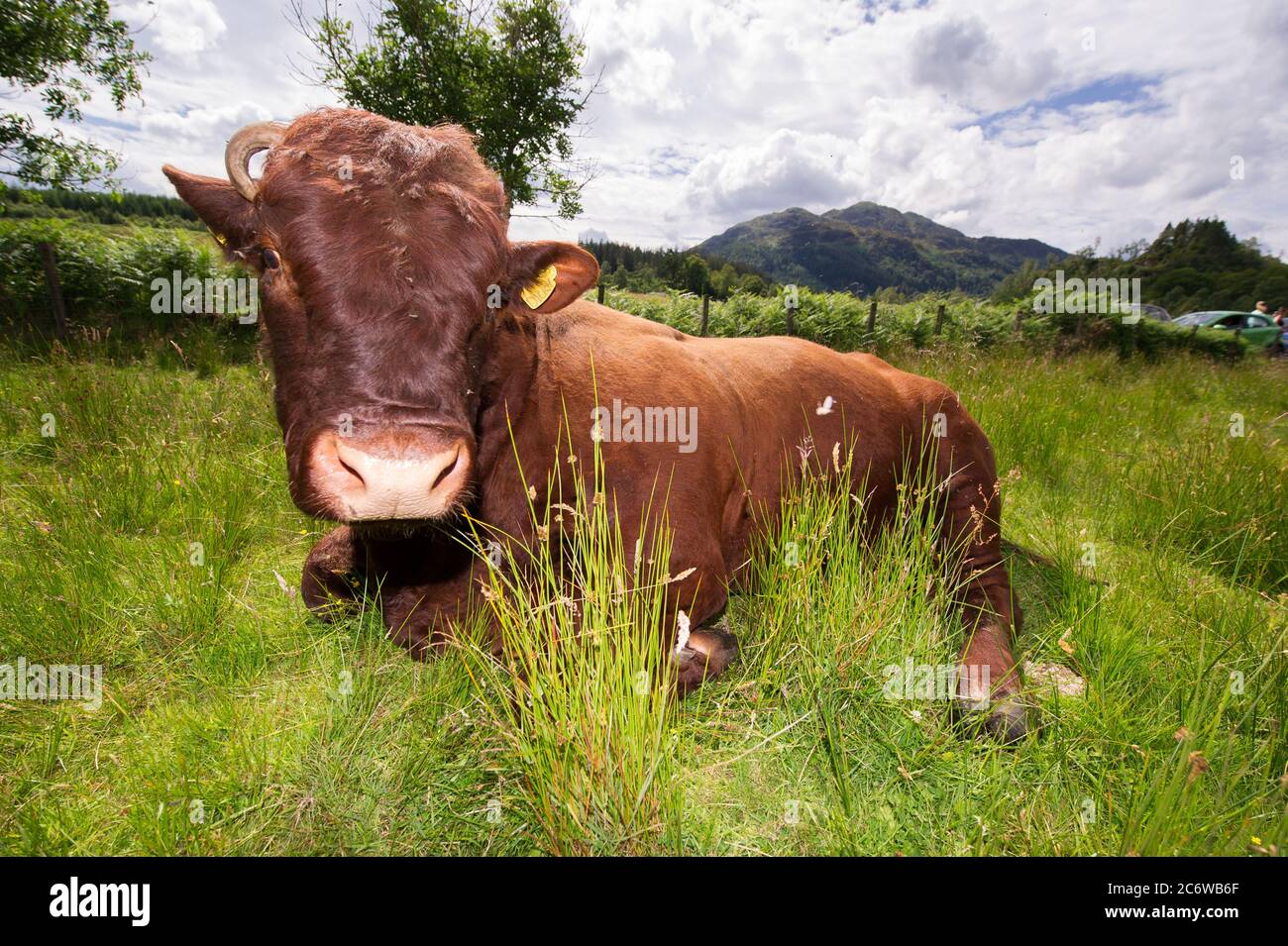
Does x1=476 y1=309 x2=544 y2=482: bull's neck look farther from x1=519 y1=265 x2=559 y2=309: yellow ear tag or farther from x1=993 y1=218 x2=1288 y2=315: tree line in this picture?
x1=993 y1=218 x2=1288 y2=315: tree line

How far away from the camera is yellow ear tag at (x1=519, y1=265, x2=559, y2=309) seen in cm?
286

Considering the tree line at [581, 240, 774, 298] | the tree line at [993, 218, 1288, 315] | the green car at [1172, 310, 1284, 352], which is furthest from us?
the tree line at [581, 240, 774, 298]

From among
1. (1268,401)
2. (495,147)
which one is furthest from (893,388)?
(495,147)

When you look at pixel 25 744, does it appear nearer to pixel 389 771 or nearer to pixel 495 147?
pixel 389 771

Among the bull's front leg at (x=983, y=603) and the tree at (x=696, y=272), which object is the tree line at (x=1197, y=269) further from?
the bull's front leg at (x=983, y=603)

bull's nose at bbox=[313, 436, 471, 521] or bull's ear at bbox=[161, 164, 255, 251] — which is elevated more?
bull's ear at bbox=[161, 164, 255, 251]

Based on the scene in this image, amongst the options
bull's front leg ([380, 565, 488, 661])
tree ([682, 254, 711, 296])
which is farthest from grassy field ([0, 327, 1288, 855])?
tree ([682, 254, 711, 296])

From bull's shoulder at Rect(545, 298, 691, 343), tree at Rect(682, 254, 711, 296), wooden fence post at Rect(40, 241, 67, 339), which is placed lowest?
bull's shoulder at Rect(545, 298, 691, 343)

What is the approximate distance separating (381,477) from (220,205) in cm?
170

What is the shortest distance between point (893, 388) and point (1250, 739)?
2748 millimetres

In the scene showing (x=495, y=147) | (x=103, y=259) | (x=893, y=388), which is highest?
(x=495, y=147)

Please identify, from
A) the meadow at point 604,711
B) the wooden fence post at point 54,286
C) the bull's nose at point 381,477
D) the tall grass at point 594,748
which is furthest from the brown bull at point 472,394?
the wooden fence post at point 54,286
